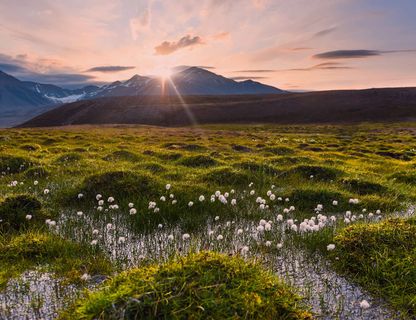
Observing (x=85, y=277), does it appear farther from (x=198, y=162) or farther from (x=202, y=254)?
(x=198, y=162)

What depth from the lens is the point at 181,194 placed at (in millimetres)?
11719

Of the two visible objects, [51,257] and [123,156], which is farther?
[123,156]

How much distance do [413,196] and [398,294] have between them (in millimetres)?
8958

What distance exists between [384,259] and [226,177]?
8416 mm

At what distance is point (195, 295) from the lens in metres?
4.35

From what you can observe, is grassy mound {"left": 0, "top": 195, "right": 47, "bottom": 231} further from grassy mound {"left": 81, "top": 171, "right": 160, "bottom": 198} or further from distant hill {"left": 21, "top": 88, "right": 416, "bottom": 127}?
distant hill {"left": 21, "top": 88, "right": 416, "bottom": 127}

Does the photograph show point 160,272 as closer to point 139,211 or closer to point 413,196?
point 139,211

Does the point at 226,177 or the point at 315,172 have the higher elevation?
the point at 226,177

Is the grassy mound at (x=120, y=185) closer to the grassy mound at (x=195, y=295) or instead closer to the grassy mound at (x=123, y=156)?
the grassy mound at (x=195, y=295)

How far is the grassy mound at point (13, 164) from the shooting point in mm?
16984

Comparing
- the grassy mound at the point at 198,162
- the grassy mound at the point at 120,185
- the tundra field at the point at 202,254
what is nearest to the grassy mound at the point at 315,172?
the tundra field at the point at 202,254

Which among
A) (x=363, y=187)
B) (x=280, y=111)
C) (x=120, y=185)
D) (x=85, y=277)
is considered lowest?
Answer: (x=363, y=187)

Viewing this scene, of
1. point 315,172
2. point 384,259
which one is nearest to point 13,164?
point 315,172

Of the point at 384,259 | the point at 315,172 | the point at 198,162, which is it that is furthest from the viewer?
the point at 198,162
